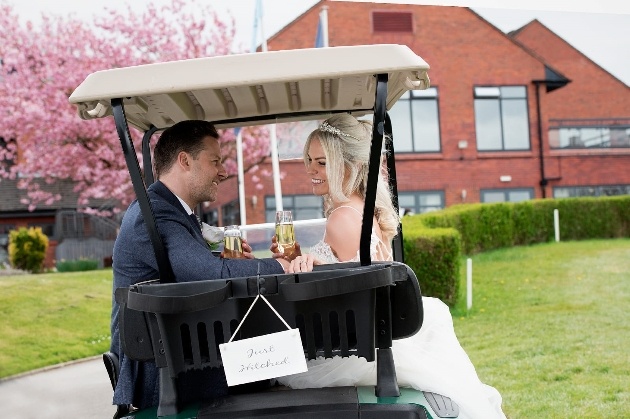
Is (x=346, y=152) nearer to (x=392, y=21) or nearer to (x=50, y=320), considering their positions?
(x=50, y=320)

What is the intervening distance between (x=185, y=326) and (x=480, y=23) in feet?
71.8

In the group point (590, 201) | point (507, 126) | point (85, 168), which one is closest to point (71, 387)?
point (85, 168)

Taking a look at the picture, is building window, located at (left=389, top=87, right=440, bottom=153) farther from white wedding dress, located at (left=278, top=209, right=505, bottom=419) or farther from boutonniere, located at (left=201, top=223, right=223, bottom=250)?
white wedding dress, located at (left=278, top=209, right=505, bottom=419)

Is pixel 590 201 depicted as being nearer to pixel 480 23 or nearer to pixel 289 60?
pixel 480 23

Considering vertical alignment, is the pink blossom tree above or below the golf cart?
above

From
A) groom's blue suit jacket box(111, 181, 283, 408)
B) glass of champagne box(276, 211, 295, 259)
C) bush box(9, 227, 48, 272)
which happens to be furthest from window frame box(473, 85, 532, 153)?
groom's blue suit jacket box(111, 181, 283, 408)

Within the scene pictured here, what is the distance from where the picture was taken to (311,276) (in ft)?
6.86

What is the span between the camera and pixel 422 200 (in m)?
22.0

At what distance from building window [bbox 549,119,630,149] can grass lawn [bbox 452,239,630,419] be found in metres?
8.91

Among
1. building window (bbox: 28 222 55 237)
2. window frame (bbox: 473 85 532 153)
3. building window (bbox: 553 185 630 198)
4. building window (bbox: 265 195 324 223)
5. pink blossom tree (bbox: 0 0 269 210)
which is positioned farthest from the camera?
building window (bbox: 28 222 55 237)

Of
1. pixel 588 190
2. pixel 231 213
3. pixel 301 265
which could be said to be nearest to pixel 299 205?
pixel 231 213

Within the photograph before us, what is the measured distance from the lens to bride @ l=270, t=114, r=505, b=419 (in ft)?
7.96

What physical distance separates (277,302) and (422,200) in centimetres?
2016

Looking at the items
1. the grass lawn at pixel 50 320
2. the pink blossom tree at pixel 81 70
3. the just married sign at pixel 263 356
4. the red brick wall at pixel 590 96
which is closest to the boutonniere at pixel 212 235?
the just married sign at pixel 263 356
